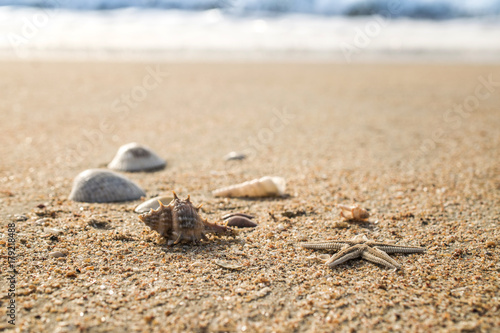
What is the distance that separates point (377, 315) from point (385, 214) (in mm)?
1533

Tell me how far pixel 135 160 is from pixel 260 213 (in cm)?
189

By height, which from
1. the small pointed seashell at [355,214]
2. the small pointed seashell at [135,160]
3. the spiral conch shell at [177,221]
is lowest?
the small pointed seashell at [135,160]

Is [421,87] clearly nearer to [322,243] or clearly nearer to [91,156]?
[91,156]

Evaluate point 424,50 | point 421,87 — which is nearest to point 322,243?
point 421,87

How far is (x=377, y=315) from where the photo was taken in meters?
2.25

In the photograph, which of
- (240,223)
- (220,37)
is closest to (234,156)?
(240,223)

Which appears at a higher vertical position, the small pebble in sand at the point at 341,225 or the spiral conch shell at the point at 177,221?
the spiral conch shell at the point at 177,221

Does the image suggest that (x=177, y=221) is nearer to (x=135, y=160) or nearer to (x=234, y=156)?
(x=135, y=160)

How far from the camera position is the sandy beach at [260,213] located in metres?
2.28

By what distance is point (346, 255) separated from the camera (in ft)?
8.99

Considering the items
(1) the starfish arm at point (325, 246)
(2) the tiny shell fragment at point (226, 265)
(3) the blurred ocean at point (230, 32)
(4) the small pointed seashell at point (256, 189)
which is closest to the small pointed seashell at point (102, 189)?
(4) the small pointed seashell at point (256, 189)

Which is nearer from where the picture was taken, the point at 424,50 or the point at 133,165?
the point at 133,165

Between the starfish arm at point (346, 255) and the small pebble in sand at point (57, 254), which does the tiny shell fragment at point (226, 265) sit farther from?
the small pebble in sand at point (57, 254)

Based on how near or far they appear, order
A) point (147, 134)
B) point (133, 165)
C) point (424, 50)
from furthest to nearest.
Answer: point (424, 50)
point (147, 134)
point (133, 165)
